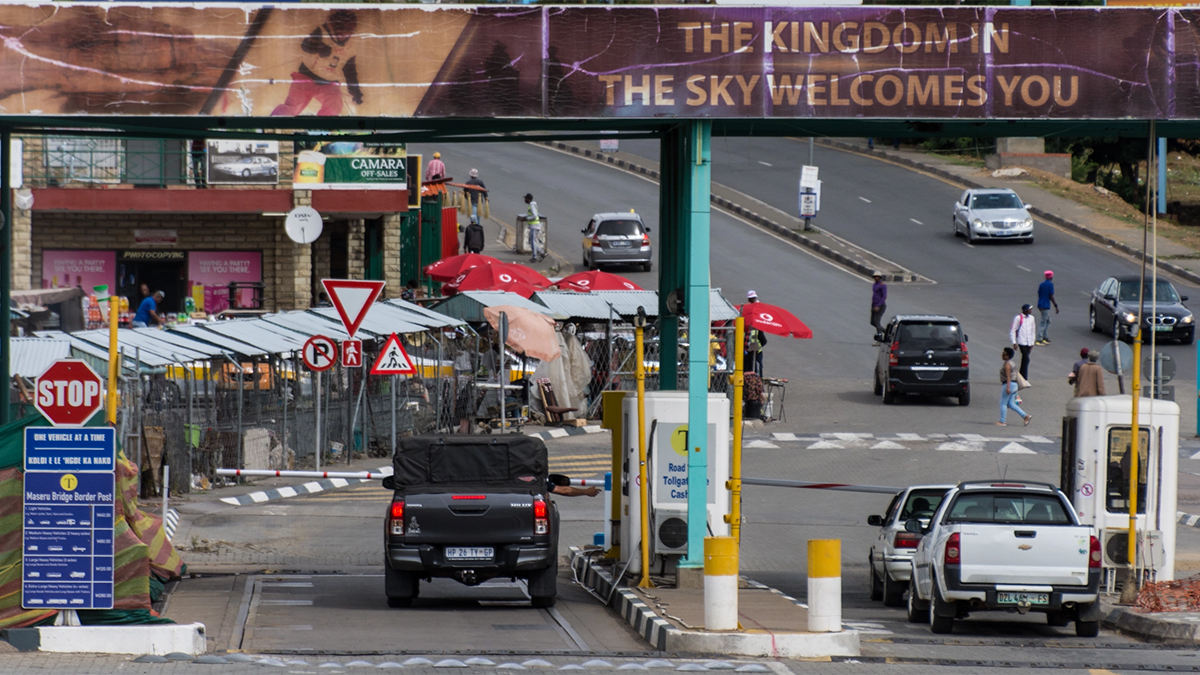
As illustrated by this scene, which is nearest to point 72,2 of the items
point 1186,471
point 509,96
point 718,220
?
point 509,96

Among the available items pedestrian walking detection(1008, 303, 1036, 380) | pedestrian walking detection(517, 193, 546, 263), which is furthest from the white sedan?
pedestrian walking detection(1008, 303, 1036, 380)

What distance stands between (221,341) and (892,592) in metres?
12.9

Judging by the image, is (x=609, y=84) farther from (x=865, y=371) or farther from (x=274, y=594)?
(x=865, y=371)

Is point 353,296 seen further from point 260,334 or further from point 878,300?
point 878,300

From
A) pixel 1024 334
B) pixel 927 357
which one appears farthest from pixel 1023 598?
pixel 1024 334

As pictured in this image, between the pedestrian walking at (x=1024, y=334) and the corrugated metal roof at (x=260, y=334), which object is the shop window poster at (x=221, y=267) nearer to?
the corrugated metal roof at (x=260, y=334)

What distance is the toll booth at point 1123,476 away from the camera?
1551 cm

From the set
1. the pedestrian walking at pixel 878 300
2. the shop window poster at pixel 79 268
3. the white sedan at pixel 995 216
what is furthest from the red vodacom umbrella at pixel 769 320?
the white sedan at pixel 995 216

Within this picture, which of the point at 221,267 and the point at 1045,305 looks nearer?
the point at 1045,305

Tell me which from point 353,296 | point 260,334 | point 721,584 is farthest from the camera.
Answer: point 260,334

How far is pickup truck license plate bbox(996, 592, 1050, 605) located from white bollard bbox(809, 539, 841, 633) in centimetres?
201

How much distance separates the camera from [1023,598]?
13.1 metres

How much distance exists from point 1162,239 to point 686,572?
140ft

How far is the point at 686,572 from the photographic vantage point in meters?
14.6
